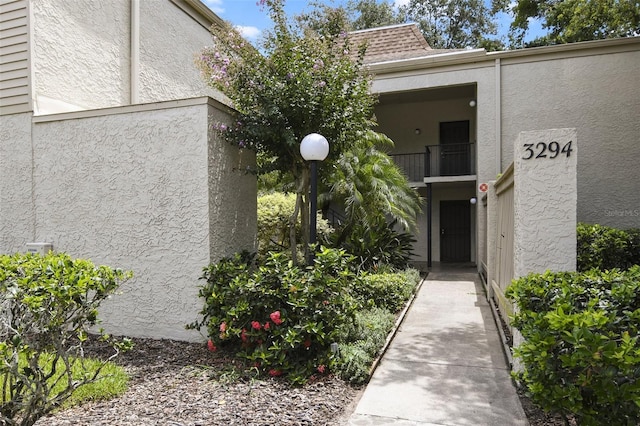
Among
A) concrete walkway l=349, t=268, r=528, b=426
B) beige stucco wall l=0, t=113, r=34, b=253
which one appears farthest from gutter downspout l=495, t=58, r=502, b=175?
beige stucco wall l=0, t=113, r=34, b=253

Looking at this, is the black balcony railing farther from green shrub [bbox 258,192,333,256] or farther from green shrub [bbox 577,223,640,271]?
green shrub [bbox 258,192,333,256]

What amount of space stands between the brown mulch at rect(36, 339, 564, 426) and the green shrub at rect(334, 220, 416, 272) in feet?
17.8

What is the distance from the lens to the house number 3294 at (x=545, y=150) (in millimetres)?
3832

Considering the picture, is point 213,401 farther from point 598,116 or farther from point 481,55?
point 598,116

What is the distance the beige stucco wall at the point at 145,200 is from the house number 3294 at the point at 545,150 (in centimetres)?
365

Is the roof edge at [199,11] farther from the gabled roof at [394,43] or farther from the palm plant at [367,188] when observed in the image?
the gabled roof at [394,43]

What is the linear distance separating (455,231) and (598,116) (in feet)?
19.4

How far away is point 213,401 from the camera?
12.6ft

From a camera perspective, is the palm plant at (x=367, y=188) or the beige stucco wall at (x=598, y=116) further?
the beige stucco wall at (x=598, y=116)

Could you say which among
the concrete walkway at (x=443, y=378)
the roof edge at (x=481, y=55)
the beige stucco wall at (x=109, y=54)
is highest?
the roof edge at (x=481, y=55)

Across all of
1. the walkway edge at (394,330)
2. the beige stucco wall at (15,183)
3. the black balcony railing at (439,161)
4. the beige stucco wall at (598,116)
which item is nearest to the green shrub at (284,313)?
the walkway edge at (394,330)

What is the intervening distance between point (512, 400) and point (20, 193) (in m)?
7.02

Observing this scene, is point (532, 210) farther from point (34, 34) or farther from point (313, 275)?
point (34, 34)

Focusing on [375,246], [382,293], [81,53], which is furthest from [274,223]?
[81,53]
